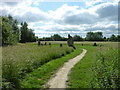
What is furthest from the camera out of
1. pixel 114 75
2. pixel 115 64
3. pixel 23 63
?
pixel 23 63

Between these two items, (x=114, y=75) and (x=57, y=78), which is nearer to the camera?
Answer: (x=114, y=75)

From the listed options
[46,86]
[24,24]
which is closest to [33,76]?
[46,86]

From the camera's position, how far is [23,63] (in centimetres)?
962

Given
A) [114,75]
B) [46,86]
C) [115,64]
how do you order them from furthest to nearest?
1. [115,64]
2. [46,86]
3. [114,75]

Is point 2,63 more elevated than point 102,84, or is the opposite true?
point 2,63

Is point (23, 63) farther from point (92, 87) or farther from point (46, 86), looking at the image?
point (92, 87)

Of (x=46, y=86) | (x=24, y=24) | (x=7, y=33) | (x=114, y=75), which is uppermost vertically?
(x=24, y=24)

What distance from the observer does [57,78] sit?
8375mm

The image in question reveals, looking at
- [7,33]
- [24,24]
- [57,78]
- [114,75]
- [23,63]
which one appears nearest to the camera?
[114,75]

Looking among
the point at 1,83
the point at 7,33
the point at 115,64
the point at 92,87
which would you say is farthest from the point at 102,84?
the point at 7,33

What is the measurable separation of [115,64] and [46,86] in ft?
10.4

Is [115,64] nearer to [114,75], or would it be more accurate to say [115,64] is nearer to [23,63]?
[114,75]

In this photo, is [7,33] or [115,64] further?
[7,33]

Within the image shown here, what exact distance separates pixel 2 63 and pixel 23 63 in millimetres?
1721
